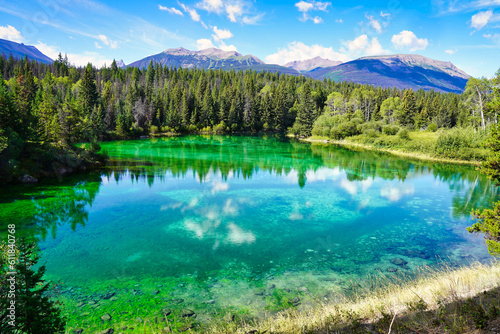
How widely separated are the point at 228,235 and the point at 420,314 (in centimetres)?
1027

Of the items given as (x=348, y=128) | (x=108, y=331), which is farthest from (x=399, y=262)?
(x=348, y=128)

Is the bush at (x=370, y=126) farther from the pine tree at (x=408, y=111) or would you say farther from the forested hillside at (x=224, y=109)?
the pine tree at (x=408, y=111)

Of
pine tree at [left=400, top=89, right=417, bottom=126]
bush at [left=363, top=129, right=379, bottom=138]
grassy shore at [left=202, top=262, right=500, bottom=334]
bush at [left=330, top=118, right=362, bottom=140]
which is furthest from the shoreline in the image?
grassy shore at [left=202, top=262, right=500, bottom=334]

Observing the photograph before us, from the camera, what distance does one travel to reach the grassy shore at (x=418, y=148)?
41.0m

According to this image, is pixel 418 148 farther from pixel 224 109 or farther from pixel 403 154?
pixel 224 109

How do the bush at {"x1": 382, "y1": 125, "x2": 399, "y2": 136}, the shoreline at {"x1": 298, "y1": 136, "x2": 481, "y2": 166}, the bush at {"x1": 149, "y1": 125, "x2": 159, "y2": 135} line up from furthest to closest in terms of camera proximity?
the bush at {"x1": 149, "y1": 125, "x2": 159, "y2": 135} → the bush at {"x1": 382, "y1": 125, "x2": 399, "y2": 136} → the shoreline at {"x1": 298, "y1": 136, "x2": 481, "y2": 166}

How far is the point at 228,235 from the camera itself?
15461 millimetres

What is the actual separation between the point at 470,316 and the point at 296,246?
8754 millimetres

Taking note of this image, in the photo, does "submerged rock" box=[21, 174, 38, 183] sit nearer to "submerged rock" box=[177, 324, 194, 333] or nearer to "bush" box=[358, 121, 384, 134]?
"submerged rock" box=[177, 324, 194, 333]

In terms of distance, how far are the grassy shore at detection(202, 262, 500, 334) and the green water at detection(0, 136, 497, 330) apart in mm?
2049

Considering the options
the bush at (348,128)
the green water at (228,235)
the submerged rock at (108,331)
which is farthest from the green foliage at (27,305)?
the bush at (348,128)

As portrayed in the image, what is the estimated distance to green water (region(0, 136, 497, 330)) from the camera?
33.2 ft

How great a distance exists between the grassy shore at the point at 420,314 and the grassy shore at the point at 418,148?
3176cm

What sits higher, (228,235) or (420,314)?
(420,314)
